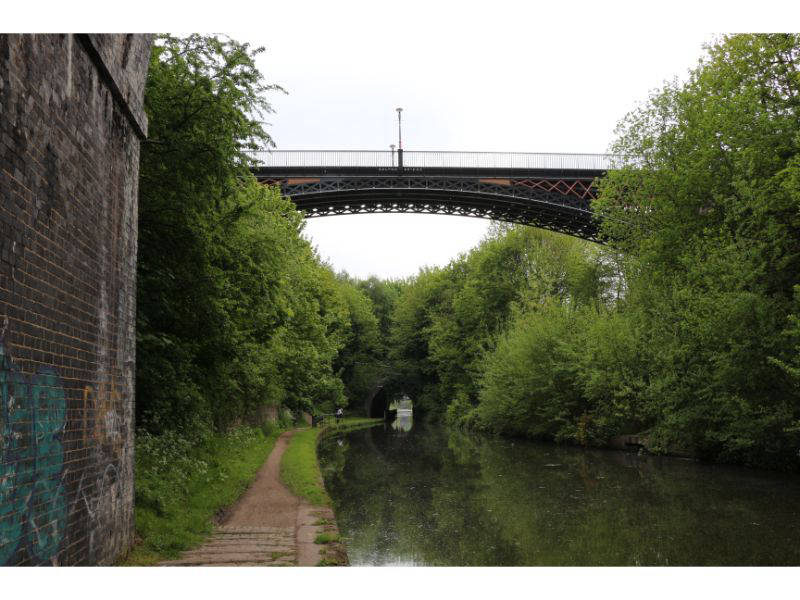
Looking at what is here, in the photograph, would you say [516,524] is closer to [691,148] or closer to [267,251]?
[267,251]

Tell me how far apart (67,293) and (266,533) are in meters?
4.83

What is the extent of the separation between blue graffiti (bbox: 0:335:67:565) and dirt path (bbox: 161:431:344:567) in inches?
85.6

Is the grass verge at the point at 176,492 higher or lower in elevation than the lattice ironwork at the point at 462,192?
lower

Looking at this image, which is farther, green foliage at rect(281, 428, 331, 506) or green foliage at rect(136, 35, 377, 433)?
green foliage at rect(281, 428, 331, 506)

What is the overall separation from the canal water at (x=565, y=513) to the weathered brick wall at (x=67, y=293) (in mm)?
3205

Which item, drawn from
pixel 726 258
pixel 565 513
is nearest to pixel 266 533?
pixel 565 513

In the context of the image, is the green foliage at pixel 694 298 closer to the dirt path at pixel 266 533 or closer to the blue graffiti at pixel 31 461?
the dirt path at pixel 266 533

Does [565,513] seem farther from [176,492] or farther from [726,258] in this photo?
[726,258]

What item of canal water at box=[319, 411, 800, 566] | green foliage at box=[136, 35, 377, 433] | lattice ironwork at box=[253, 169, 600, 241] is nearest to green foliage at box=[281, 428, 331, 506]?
canal water at box=[319, 411, 800, 566]

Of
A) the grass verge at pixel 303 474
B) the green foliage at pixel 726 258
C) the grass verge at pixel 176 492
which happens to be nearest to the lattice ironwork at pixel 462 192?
the green foliage at pixel 726 258

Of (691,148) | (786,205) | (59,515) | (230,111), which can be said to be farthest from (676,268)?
(59,515)

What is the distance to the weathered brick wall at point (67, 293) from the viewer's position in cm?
462

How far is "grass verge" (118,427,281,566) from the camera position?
7.98m

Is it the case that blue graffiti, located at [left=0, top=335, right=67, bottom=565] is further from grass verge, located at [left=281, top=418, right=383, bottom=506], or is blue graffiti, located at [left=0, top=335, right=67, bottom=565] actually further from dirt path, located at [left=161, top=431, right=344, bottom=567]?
grass verge, located at [left=281, top=418, right=383, bottom=506]
